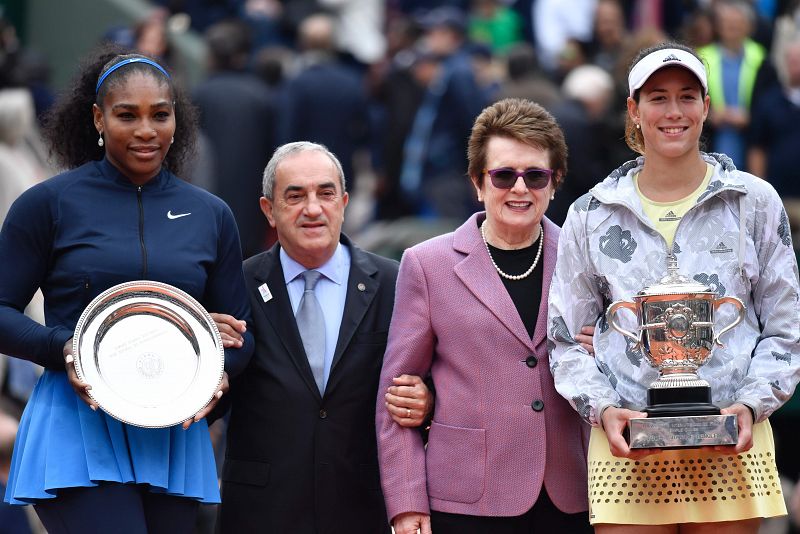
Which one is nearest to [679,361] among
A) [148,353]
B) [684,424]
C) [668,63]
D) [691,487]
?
[684,424]

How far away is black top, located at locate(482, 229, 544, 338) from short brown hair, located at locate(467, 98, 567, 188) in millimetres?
281

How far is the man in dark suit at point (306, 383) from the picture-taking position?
6242mm

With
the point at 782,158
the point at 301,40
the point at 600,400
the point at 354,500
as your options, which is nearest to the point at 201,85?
the point at 301,40

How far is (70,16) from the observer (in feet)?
59.0

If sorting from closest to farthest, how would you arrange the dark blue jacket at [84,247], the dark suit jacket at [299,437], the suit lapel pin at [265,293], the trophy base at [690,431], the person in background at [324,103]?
1. the trophy base at [690,431]
2. the dark blue jacket at [84,247]
3. the dark suit jacket at [299,437]
4. the suit lapel pin at [265,293]
5. the person in background at [324,103]

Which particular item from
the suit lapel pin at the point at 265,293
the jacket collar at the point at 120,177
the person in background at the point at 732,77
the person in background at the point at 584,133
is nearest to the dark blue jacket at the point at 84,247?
the jacket collar at the point at 120,177

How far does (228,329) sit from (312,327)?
52cm

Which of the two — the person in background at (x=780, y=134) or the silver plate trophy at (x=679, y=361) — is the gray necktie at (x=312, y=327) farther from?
the person in background at (x=780, y=134)

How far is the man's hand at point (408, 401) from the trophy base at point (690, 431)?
1.13 m

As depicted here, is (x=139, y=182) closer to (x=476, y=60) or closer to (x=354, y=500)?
(x=354, y=500)

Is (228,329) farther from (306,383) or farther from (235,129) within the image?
(235,129)

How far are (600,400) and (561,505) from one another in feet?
2.03

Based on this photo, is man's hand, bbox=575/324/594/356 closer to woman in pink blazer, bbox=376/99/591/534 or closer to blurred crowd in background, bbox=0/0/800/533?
woman in pink blazer, bbox=376/99/591/534

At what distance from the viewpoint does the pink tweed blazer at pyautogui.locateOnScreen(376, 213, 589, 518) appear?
582cm
